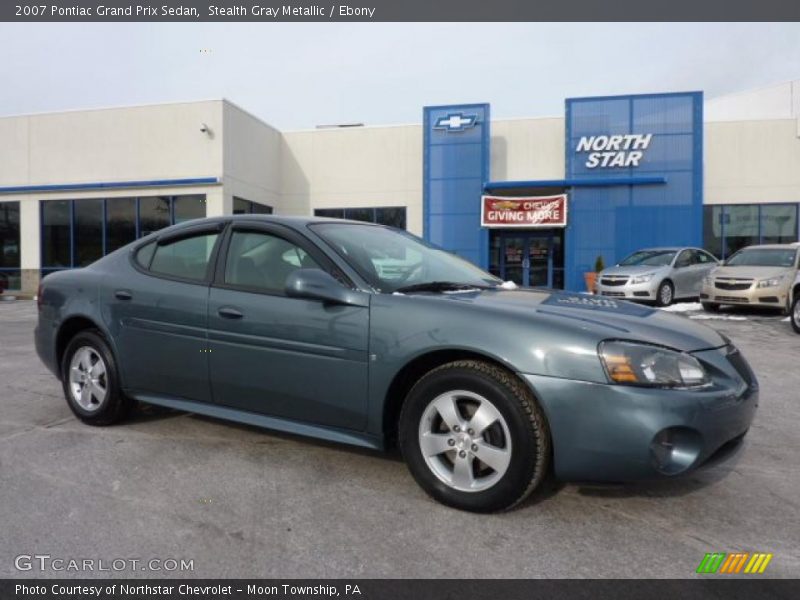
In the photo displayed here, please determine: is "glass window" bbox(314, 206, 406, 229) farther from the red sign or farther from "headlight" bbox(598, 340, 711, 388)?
"headlight" bbox(598, 340, 711, 388)

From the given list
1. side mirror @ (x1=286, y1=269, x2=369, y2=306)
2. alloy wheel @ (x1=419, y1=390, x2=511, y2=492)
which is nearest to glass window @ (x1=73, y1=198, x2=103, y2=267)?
side mirror @ (x1=286, y1=269, x2=369, y2=306)

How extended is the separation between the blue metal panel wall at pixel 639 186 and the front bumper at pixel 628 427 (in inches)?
698

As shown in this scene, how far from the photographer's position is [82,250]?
1970 centimetres

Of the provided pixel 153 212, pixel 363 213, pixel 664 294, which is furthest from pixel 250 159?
pixel 664 294

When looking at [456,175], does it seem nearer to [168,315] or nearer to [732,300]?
[732,300]

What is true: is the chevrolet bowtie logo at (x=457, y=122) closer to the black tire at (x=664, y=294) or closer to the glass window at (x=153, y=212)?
the black tire at (x=664, y=294)

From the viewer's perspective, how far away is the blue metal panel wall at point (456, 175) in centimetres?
1981

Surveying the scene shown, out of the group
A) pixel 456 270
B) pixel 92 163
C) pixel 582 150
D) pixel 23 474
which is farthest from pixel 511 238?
pixel 23 474

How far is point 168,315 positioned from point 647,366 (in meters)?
2.75

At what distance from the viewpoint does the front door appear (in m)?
20.6

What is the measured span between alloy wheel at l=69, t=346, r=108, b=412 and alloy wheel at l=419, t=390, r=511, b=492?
245 cm
